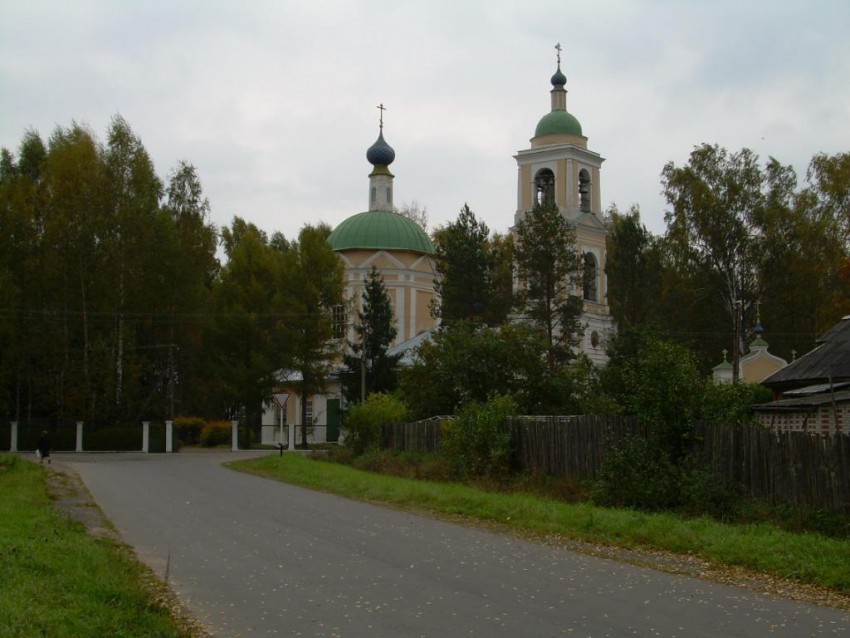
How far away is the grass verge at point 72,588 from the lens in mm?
7860

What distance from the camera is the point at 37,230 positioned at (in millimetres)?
45781

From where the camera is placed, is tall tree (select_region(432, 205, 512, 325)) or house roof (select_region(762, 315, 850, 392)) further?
tall tree (select_region(432, 205, 512, 325))

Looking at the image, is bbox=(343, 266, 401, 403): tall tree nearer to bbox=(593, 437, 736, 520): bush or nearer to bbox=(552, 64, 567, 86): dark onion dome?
bbox=(552, 64, 567, 86): dark onion dome

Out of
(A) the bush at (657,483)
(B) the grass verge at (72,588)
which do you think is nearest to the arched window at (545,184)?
(A) the bush at (657,483)

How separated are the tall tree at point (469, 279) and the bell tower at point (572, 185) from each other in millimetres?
2703

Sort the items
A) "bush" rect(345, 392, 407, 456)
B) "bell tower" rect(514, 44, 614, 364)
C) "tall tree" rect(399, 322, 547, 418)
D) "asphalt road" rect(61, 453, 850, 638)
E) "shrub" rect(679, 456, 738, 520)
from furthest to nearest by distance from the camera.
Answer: "bell tower" rect(514, 44, 614, 364)
"bush" rect(345, 392, 407, 456)
"tall tree" rect(399, 322, 547, 418)
"shrub" rect(679, 456, 738, 520)
"asphalt road" rect(61, 453, 850, 638)

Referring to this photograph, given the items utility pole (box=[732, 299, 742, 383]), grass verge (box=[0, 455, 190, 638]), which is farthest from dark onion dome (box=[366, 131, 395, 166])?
grass verge (box=[0, 455, 190, 638])

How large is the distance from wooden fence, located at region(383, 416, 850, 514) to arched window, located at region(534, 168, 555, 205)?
3263 cm

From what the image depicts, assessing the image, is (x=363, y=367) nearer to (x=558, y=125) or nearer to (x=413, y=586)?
(x=558, y=125)

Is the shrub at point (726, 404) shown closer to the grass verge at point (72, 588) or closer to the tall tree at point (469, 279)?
the grass verge at point (72, 588)

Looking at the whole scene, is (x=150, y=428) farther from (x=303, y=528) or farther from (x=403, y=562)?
(x=403, y=562)

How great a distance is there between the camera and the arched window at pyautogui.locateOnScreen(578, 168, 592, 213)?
176 ft

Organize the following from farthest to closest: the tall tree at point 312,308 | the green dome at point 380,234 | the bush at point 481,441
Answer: the green dome at point 380,234, the tall tree at point 312,308, the bush at point 481,441

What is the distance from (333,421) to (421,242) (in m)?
12.6
